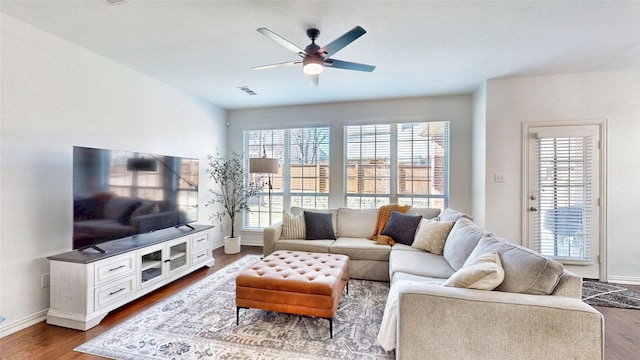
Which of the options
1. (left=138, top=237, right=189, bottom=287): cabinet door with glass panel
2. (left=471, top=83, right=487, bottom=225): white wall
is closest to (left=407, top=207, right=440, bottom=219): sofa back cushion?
(left=471, top=83, right=487, bottom=225): white wall

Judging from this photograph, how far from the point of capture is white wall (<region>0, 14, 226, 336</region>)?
2154 millimetres

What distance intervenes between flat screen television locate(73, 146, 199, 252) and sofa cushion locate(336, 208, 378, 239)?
2.09m

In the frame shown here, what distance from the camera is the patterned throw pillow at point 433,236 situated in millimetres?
2859

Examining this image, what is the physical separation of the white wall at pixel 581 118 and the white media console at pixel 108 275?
408cm

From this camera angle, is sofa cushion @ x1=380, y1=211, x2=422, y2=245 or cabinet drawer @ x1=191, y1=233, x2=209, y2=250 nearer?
sofa cushion @ x1=380, y1=211, x2=422, y2=245

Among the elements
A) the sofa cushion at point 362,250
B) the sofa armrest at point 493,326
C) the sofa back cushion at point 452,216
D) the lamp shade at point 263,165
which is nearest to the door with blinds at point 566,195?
the sofa back cushion at point 452,216

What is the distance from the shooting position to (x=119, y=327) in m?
2.22

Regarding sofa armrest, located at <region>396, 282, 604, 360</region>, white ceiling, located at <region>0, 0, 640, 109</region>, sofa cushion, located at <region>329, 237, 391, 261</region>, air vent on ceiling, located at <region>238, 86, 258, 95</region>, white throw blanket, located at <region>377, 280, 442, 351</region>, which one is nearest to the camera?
sofa armrest, located at <region>396, 282, 604, 360</region>

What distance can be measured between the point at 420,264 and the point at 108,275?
284cm

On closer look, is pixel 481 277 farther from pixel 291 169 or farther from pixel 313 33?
pixel 291 169

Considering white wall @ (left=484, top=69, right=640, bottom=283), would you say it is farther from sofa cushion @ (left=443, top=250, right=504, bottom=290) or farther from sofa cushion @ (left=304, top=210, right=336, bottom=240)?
sofa cushion @ (left=443, top=250, right=504, bottom=290)

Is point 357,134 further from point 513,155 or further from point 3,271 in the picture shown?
point 3,271

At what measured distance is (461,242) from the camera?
2379 mm

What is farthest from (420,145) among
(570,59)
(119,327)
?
(119,327)
